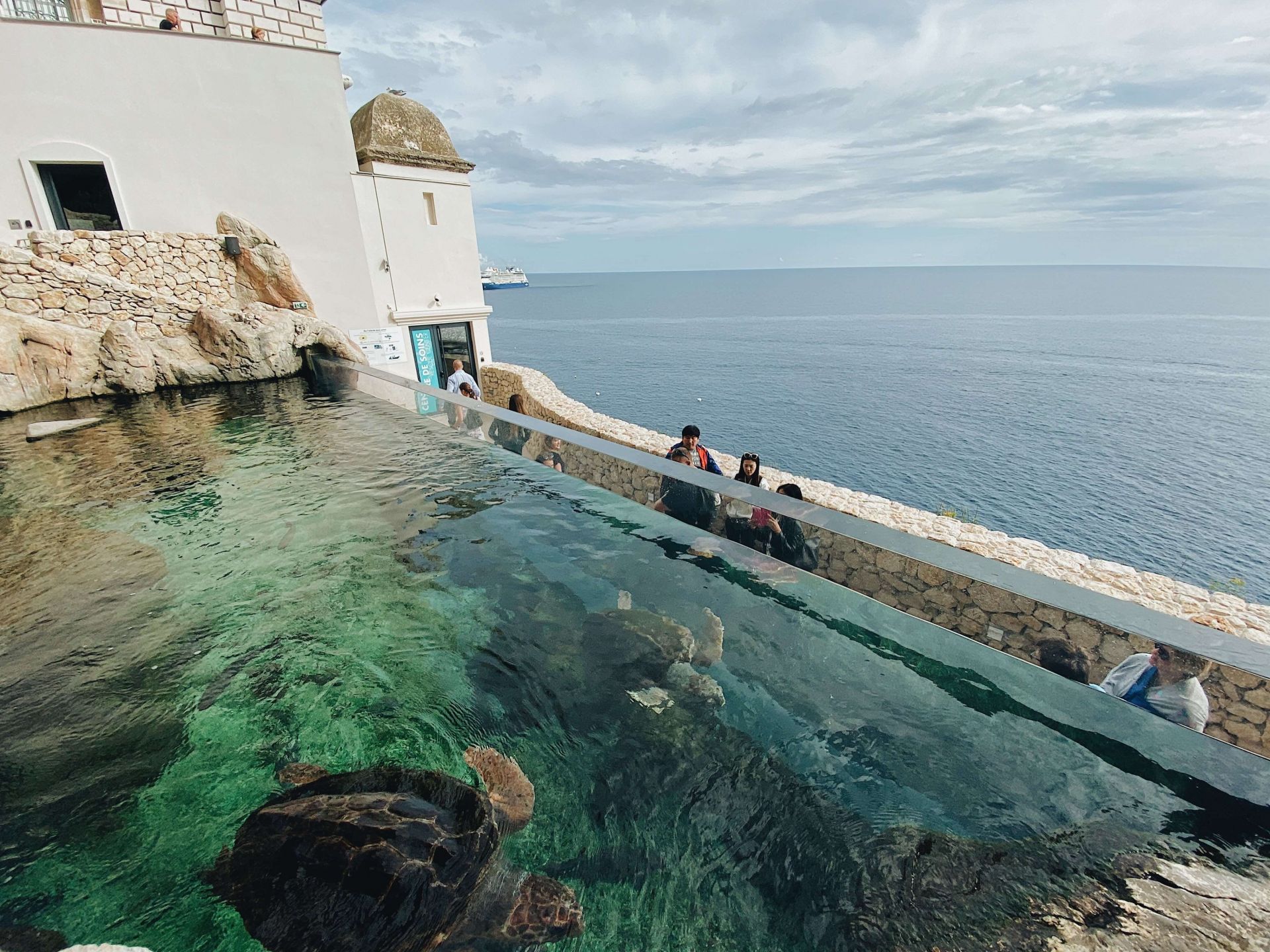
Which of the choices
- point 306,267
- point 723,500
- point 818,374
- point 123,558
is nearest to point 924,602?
point 723,500

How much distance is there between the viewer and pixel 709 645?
4.07 m

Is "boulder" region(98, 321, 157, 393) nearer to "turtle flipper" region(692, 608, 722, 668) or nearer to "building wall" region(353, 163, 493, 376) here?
"building wall" region(353, 163, 493, 376)

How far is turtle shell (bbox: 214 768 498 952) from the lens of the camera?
2305 mm

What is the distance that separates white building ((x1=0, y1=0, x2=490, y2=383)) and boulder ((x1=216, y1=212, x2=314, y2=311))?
403mm

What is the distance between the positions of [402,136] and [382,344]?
24.1ft

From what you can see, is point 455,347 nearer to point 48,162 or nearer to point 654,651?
point 48,162

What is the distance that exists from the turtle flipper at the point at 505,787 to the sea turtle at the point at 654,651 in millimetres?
905

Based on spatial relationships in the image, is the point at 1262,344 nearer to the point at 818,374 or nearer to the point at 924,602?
the point at 818,374

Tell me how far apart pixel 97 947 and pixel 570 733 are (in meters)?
2.11

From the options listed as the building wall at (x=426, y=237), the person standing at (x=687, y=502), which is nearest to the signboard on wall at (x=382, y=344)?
the building wall at (x=426, y=237)

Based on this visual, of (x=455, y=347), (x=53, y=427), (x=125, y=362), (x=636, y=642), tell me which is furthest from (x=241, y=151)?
(x=636, y=642)

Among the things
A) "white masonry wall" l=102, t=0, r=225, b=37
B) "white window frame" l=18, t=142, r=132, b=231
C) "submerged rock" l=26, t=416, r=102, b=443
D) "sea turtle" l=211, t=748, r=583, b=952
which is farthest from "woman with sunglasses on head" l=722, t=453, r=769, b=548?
"white masonry wall" l=102, t=0, r=225, b=37

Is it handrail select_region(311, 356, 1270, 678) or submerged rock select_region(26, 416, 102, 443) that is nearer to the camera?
handrail select_region(311, 356, 1270, 678)

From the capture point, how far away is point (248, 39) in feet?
46.7
